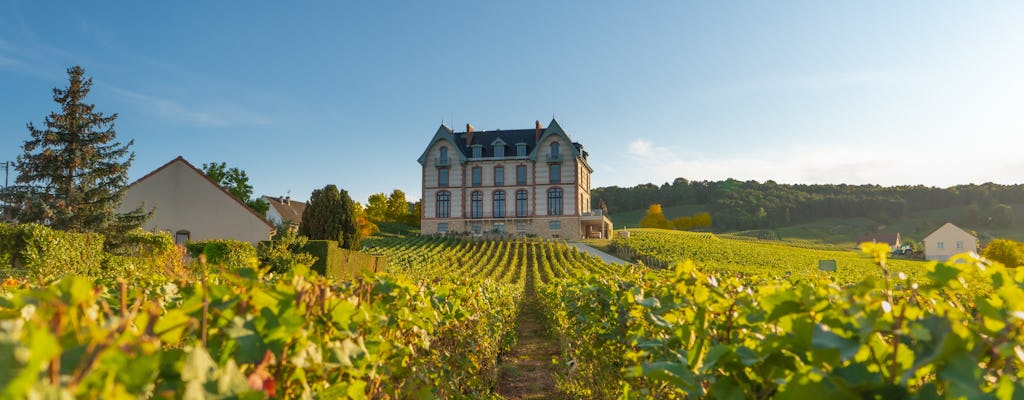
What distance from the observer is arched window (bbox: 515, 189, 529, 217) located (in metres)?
48.9

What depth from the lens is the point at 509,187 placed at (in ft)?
162

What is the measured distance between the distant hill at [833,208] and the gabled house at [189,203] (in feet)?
227

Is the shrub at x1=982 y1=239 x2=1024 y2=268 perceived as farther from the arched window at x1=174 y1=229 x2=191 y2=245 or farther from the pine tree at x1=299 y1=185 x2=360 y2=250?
the arched window at x1=174 y1=229 x2=191 y2=245

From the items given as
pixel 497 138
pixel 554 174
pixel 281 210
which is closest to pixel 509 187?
pixel 554 174

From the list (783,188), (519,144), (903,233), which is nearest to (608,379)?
(519,144)

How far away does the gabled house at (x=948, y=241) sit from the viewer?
58625 mm

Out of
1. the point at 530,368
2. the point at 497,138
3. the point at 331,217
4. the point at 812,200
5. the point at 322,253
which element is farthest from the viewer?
Result: the point at 812,200

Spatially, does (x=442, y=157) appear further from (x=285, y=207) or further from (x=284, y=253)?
(x=284, y=253)

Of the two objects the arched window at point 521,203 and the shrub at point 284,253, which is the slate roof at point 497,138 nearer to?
the arched window at point 521,203

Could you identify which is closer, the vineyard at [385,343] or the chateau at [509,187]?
the vineyard at [385,343]

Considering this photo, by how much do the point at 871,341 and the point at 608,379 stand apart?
3.21 metres

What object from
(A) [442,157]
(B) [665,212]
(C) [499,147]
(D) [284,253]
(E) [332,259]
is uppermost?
(C) [499,147]

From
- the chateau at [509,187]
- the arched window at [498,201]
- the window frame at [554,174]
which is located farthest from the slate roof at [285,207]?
the window frame at [554,174]

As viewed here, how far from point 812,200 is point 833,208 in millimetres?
3316
